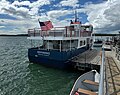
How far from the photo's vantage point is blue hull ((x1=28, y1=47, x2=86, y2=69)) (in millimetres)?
13812

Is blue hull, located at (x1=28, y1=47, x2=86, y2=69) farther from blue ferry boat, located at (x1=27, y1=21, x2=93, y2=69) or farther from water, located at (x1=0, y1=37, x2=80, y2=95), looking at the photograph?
water, located at (x1=0, y1=37, x2=80, y2=95)

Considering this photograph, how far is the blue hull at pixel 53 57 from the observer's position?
544 inches

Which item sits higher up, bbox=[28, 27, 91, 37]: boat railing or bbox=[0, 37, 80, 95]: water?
bbox=[28, 27, 91, 37]: boat railing

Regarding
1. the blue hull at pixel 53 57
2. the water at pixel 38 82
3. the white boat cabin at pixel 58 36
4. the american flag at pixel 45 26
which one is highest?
the american flag at pixel 45 26

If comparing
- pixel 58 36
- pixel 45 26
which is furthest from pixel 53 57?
pixel 45 26

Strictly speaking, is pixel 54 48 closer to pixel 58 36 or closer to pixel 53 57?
pixel 53 57

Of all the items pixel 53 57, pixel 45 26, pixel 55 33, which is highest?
pixel 45 26

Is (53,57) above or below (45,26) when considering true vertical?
below

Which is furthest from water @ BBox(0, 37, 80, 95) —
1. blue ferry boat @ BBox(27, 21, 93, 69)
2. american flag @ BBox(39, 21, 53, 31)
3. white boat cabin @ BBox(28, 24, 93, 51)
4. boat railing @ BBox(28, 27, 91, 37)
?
american flag @ BBox(39, 21, 53, 31)

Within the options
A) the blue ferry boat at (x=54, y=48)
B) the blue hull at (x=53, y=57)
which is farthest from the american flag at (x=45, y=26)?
the blue hull at (x=53, y=57)

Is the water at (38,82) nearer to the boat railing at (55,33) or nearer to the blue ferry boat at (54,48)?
the blue ferry boat at (54,48)

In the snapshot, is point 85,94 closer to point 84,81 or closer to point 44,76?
point 84,81

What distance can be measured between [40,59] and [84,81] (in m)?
8.13

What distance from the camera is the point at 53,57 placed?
14.1 m
